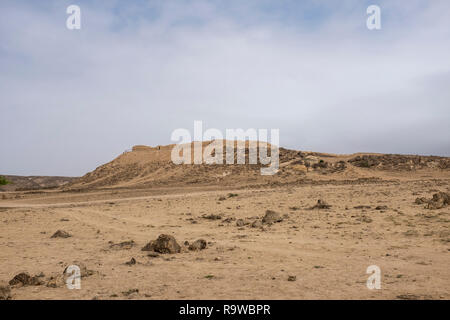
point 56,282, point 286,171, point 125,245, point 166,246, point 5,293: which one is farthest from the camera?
point 286,171

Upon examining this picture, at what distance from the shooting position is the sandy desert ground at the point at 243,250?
560 centimetres

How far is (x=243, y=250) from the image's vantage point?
846 cm

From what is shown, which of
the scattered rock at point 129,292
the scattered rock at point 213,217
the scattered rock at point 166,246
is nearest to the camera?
the scattered rock at point 129,292

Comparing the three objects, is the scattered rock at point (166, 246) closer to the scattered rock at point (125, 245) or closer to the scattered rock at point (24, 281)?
the scattered rock at point (125, 245)

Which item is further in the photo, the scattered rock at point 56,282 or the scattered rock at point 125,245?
the scattered rock at point 125,245

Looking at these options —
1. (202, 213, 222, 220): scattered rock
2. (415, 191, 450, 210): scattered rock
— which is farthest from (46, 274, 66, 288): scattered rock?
(415, 191, 450, 210): scattered rock

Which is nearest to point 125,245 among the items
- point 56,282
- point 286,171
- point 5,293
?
point 56,282

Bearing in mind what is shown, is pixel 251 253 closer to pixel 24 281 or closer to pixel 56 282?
pixel 56 282

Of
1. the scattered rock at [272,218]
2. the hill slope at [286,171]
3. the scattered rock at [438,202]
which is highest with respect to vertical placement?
the hill slope at [286,171]

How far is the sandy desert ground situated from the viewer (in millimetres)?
5604

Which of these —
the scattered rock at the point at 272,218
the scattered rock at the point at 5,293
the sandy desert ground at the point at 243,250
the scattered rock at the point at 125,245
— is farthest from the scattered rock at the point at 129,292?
the scattered rock at the point at 272,218

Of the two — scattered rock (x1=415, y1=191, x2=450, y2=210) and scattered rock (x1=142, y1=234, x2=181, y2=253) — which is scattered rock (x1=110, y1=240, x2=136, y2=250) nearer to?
scattered rock (x1=142, y1=234, x2=181, y2=253)
